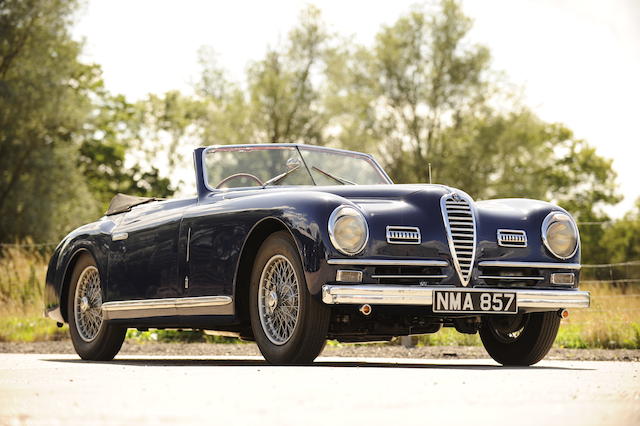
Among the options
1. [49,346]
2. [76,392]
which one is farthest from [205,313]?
[49,346]

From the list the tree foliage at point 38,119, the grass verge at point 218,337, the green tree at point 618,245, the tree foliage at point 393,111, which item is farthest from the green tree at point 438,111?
the grass verge at point 218,337

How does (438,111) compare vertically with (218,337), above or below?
above

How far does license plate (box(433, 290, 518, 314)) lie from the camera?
745 cm

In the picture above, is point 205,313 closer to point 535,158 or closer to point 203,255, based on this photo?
point 203,255

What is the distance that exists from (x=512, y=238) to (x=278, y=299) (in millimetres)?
1767

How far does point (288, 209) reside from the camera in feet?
24.9

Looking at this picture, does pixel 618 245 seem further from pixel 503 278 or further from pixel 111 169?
pixel 503 278

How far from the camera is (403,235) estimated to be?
755 cm

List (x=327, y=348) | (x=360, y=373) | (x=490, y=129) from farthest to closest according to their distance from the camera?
1. (x=490, y=129)
2. (x=327, y=348)
3. (x=360, y=373)

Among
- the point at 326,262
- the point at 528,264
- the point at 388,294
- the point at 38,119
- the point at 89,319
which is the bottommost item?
the point at 89,319

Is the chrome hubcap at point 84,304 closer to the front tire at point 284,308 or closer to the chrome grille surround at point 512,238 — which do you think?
the front tire at point 284,308

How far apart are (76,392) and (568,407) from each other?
2.39m

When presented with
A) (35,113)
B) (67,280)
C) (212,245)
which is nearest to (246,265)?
(212,245)

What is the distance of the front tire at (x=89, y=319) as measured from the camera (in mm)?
9781
